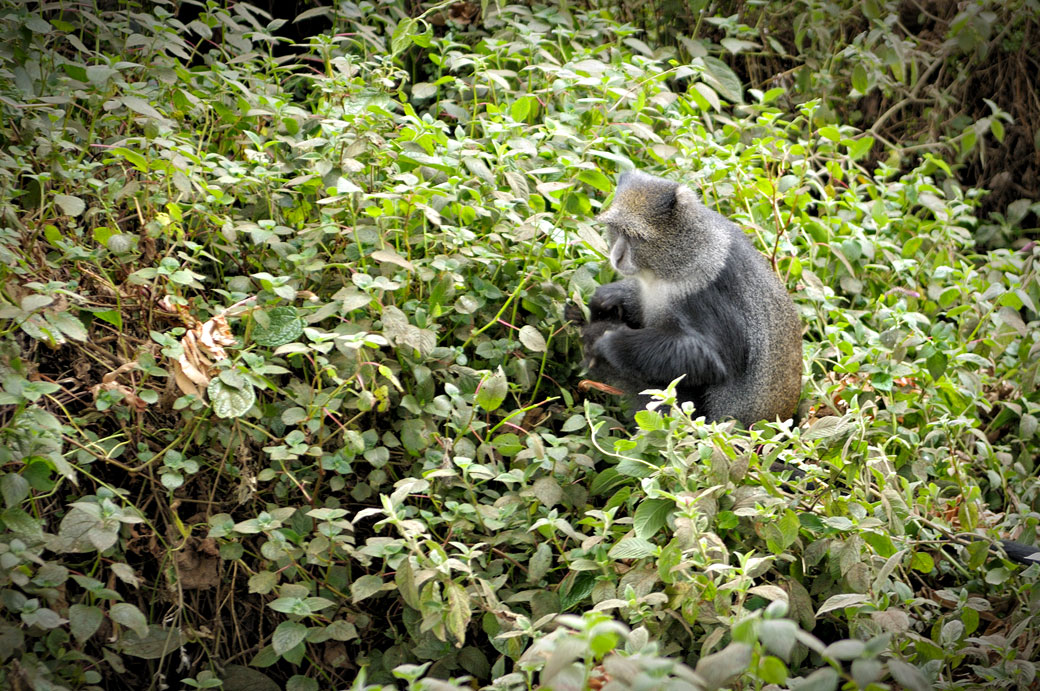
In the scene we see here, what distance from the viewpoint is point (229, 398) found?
273 cm

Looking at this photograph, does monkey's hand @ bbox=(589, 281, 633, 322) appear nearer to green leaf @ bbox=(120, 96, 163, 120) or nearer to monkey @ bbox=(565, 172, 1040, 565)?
monkey @ bbox=(565, 172, 1040, 565)

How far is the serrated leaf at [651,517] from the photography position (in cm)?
262

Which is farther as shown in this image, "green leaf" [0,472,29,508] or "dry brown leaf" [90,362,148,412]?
"dry brown leaf" [90,362,148,412]

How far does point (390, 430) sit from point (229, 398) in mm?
627

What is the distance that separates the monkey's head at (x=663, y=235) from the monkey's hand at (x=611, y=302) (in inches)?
3.1

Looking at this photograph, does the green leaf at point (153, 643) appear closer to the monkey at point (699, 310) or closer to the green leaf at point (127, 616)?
the green leaf at point (127, 616)

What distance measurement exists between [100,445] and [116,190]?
94 centimetres

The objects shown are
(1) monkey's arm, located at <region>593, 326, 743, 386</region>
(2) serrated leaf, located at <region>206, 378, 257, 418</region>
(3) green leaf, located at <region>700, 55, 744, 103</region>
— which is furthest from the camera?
(3) green leaf, located at <region>700, 55, 744, 103</region>

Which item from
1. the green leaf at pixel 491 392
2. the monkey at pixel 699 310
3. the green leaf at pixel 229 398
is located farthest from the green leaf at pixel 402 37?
the green leaf at pixel 229 398

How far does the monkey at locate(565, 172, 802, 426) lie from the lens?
352 centimetres

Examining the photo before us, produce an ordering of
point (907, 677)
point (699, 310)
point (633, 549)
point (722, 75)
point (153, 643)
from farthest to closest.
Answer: point (722, 75)
point (699, 310)
point (153, 643)
point (633, 549)
point (907, 677)

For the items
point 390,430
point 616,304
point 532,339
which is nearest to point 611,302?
point 616,304

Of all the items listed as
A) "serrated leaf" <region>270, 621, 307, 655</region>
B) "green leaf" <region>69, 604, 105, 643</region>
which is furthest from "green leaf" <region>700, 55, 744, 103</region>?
"green leaf" <region>69, 604, 105, 643</region>

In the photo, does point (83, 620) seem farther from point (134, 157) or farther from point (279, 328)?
point (134, 157)
